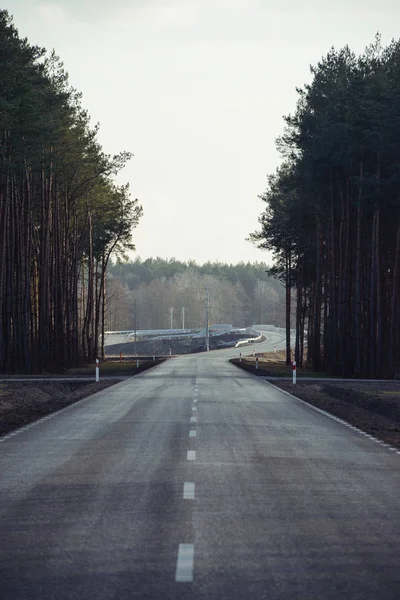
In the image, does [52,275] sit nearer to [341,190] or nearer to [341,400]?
[341,190]

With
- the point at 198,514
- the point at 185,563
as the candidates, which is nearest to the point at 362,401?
the point at 198,514

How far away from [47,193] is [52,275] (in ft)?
17.0

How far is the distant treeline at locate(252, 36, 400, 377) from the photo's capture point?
45188mm

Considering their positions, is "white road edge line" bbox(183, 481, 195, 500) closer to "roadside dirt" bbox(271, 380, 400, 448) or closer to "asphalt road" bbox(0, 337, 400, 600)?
"asphalt road" bbox(0, 337, 400, 600)

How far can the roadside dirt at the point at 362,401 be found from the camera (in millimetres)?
21828

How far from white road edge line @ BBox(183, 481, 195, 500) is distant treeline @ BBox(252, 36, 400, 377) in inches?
1278

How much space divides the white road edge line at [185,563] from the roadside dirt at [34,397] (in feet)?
40.8

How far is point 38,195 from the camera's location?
57.6 meters

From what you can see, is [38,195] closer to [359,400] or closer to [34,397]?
[34,397]

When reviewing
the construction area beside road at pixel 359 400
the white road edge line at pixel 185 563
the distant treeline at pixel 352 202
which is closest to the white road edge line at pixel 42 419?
the construction area beside road at pixel 359 400

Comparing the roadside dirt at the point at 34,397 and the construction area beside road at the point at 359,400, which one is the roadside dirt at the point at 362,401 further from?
the roadside dirt at the point at 34,397

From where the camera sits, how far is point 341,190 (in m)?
53.1

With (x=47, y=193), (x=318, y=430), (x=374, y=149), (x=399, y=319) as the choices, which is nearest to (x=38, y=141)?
(x=47, y=193)

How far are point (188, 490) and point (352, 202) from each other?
40.1 meters
